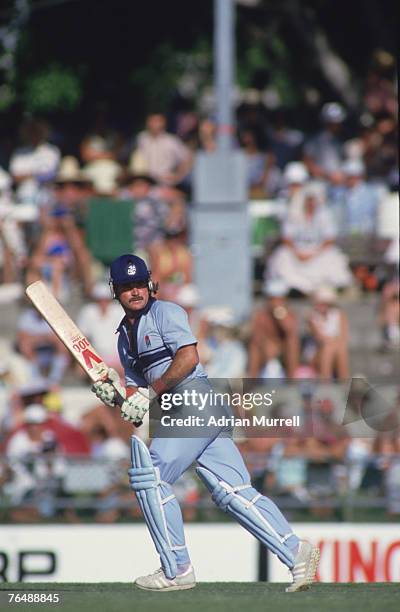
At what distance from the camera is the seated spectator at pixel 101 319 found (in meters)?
13.7

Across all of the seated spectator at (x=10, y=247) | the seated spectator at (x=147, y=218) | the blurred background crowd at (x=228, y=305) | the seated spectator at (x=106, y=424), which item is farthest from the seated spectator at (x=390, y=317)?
the seated spectator at (x=10, y=247)

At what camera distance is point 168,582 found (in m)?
7.84

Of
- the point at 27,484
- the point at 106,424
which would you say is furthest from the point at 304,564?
the point at 106,424

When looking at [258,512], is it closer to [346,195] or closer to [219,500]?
[219,500]

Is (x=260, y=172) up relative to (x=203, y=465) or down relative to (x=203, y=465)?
up

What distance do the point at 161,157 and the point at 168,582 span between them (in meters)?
8.70

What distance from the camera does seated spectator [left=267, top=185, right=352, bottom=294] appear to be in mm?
14562

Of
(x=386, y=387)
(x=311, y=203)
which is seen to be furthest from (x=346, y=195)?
(x=386, y=387)

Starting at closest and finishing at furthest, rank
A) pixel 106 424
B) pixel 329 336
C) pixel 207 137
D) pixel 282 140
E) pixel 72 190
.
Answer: pixel 106 424 → pixel 329 336 → pixel 72 190 → pixel 207 137 → pixel 282 140

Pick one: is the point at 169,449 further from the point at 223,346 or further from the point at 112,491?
the point at 223,346

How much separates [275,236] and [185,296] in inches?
54.8

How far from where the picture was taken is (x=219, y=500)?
7.76 metres

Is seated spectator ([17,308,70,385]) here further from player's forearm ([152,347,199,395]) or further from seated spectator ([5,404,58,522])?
player's forearm ([152,347,199,395])

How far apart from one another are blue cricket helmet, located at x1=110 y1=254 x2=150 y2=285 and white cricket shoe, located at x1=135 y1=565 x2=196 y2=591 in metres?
1.47
